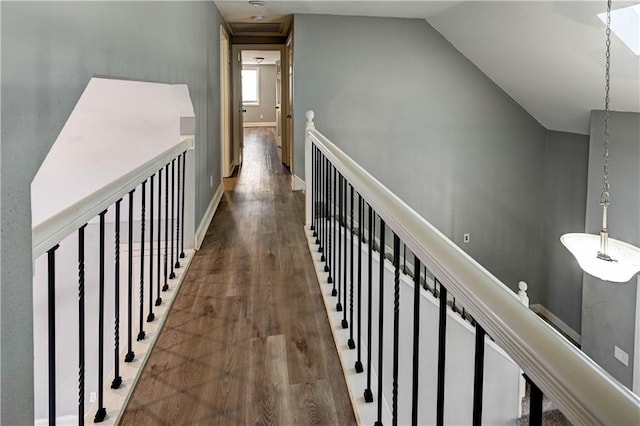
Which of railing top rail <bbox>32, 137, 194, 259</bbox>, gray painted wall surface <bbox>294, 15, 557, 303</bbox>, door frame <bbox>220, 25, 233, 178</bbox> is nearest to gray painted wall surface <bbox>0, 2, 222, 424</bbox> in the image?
railing top rail <bbox>32, 137, 194, 259</bbox>

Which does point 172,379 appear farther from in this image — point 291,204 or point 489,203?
point 489,203

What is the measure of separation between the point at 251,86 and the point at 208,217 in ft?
37.4

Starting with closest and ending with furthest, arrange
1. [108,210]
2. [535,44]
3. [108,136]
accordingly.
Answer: [108,210] < [108,136] < [535,44]

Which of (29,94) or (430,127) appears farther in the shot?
(430,127)

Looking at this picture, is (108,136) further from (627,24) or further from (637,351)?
(637,351)

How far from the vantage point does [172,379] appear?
2.05m

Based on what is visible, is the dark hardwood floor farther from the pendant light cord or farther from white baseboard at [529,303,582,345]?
white baseboard at [529,303,582,345]

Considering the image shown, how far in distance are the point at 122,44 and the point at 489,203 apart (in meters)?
5.55

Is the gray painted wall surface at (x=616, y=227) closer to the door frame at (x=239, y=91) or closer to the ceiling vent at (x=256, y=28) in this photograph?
the door frame at (x=239, y=91)

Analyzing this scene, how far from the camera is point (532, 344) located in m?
0.64

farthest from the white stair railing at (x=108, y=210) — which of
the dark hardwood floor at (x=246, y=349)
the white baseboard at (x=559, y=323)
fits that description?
the white baseboard at (x=559, y=323)

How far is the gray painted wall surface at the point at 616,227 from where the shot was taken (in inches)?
197

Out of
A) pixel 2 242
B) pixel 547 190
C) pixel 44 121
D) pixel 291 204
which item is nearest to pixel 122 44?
pixel 44 121

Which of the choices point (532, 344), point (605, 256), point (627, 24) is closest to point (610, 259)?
point (605, 256)
